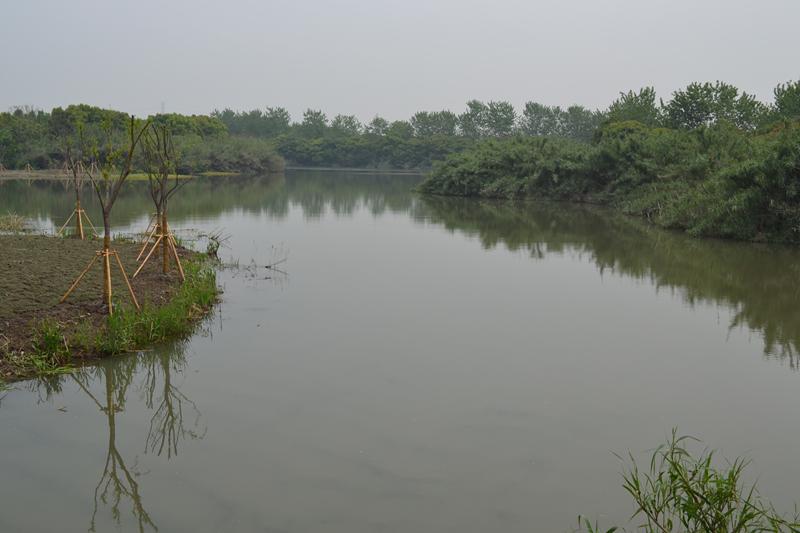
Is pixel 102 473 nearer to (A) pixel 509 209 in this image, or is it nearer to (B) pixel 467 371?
(B) pixel 467 371

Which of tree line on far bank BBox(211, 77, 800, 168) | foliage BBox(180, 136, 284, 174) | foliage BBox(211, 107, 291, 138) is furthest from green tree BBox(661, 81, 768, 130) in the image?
foliage BBox(211, 107, 291, 138)

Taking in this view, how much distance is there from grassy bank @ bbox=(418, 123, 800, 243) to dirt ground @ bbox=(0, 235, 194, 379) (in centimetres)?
1335

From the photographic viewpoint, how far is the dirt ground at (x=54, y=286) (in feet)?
21.5

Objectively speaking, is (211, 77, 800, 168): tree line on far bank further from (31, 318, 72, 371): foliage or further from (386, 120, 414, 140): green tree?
(31, 318, 72, 371): foliage

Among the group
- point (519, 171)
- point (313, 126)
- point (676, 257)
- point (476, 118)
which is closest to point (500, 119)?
point (476, 118)

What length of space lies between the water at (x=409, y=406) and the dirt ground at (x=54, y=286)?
2.57 ft

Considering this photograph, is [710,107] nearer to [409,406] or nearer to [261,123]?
[409,406]

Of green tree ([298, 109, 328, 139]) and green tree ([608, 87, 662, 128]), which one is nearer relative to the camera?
green tree ([608, 87, 662, 128])

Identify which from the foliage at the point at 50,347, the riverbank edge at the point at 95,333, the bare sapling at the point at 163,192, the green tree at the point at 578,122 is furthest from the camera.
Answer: the green tree at the point at 578,122

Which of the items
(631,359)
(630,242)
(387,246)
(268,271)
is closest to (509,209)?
(630,242)

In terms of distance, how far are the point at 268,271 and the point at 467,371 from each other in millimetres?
6112

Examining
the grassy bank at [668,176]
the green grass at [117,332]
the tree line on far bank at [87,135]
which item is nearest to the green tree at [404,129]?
the tree line on far bank at [87,135]

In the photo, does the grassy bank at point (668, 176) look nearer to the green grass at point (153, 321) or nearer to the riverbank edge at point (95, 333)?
the green grass at point (153, 321)

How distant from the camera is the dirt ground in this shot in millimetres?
6539
